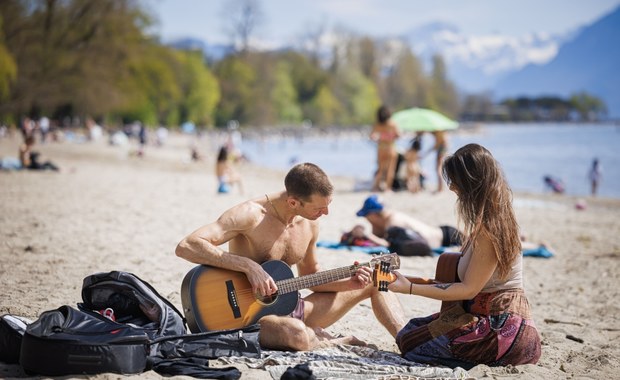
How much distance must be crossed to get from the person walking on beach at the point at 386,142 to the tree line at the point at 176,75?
16961 millimetres

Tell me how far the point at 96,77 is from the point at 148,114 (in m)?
27.8

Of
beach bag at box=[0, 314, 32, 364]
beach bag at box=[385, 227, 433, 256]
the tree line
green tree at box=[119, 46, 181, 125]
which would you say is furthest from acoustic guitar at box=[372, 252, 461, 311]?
green tree at box=[119, 46, 181, 125]

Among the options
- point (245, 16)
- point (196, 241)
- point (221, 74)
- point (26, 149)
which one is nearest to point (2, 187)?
point (26, 149)

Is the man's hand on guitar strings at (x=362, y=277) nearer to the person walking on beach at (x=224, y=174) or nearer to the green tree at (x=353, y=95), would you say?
the person walking on beach at (x=224, y=174)

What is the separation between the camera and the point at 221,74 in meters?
86.2

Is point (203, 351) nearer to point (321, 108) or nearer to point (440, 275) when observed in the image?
point (440, 275)

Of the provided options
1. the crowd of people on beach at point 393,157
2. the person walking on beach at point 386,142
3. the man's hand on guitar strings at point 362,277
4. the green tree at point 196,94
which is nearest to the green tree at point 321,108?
the green tree at point 196,94

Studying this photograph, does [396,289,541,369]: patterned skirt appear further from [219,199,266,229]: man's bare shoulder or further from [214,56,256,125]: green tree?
[214,56,256,125]: green tree

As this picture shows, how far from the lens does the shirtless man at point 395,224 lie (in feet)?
25.5

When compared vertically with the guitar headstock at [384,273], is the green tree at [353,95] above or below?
above

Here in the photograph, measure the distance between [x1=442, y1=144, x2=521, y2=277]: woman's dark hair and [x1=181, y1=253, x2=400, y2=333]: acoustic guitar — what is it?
2.56 feet

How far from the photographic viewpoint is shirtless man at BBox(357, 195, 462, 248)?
25.5 ft

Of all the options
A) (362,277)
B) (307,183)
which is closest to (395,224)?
(362,277)

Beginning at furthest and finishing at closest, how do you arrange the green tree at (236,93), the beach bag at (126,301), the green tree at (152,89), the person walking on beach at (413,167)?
the green tree at (236,93) → the green tree at (152,89) → the person walking on beach at (413,167) → the beach bag at (126,301)
